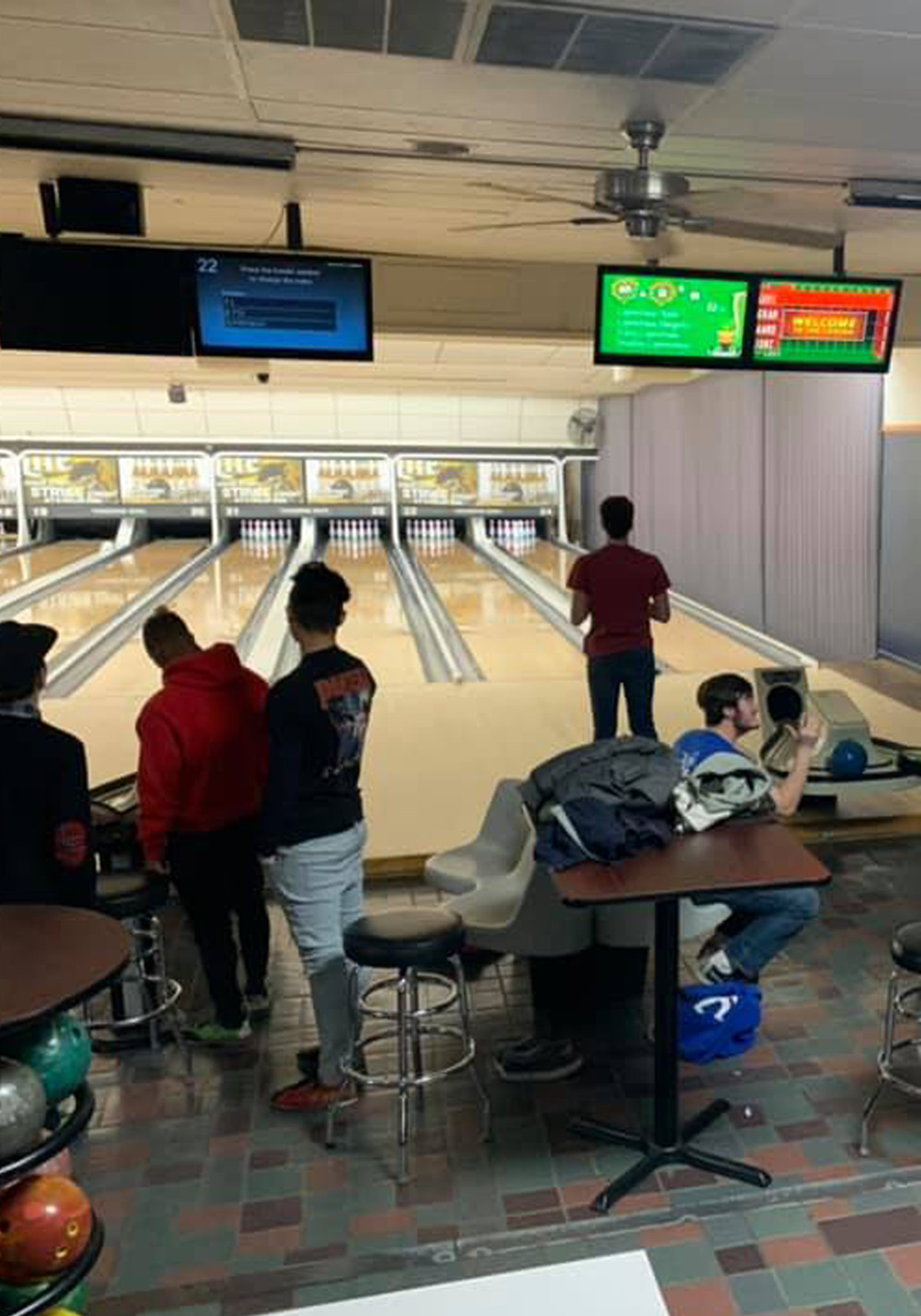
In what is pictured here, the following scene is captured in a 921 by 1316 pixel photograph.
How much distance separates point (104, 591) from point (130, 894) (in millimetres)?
8529

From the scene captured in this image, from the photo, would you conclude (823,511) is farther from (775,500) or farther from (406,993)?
(406,993)

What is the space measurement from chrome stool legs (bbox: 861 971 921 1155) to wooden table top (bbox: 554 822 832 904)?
542 millimetres

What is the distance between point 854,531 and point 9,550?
9.99 meters

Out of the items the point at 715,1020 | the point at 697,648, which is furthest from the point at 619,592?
the point at 697,648

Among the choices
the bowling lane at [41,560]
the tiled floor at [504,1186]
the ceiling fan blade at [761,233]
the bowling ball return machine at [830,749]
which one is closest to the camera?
the tiled floor at [504,1186]

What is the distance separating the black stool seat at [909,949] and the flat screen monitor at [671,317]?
2.21m

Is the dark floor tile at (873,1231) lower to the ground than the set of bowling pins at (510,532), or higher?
lower

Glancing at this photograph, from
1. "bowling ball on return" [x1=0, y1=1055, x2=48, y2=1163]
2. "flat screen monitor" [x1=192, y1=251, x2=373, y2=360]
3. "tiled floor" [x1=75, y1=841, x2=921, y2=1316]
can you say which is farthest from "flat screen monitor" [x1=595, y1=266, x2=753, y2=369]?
"bowling ball on return" [x1=0, y1=1055, x2=48, y2=1163]

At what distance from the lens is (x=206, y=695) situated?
2879mm

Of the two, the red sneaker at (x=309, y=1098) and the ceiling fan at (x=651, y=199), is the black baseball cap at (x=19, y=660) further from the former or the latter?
the ceiling fan at (x=651, y=199)

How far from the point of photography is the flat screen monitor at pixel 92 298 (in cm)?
353

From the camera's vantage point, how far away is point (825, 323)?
4.07 m

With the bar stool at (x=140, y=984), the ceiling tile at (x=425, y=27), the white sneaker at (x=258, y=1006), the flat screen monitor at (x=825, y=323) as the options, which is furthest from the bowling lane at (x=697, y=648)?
the ceiling tile at (x=425, y=27)

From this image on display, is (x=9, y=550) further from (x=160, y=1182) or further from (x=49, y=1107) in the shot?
(x=49, y=1107)
